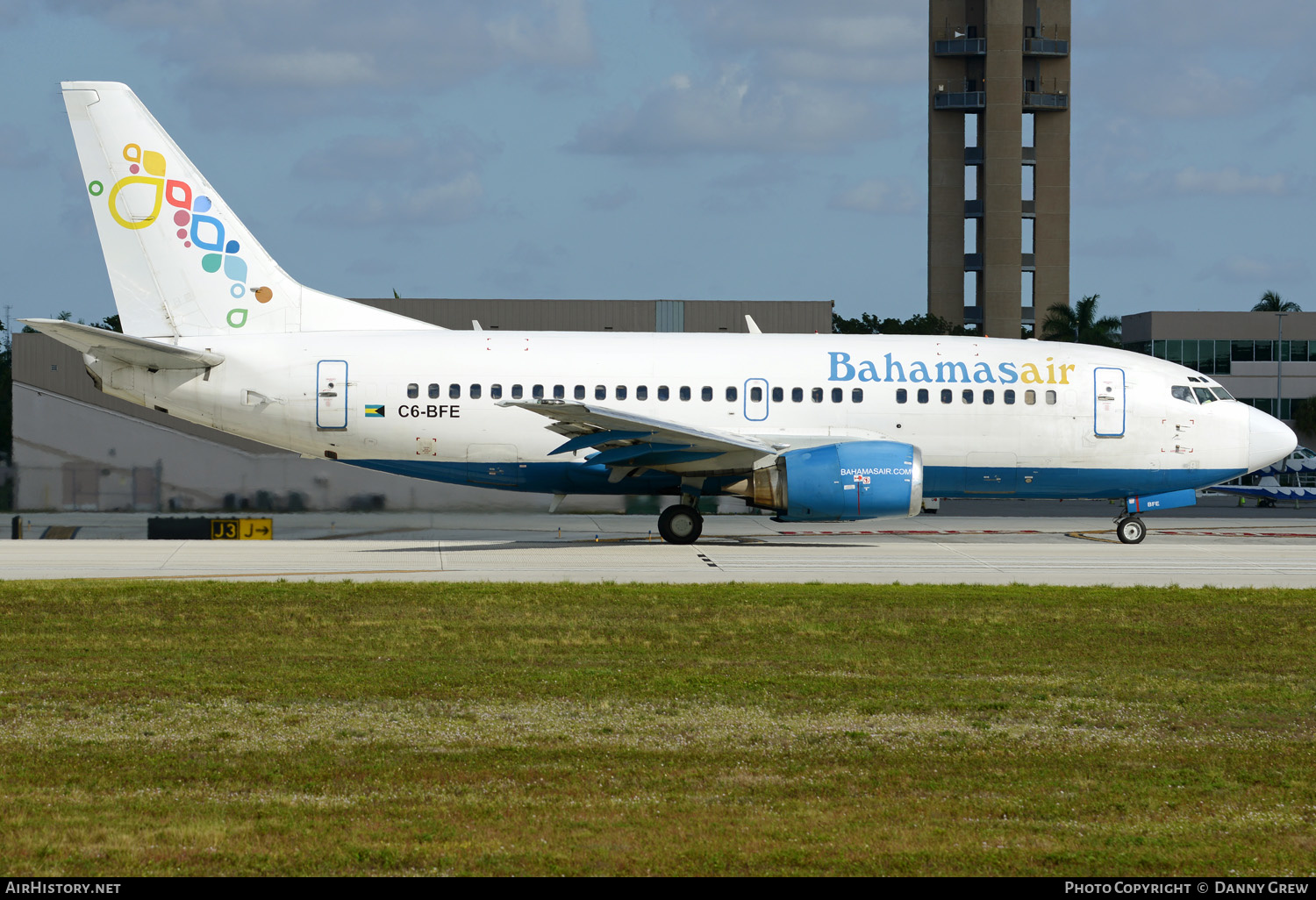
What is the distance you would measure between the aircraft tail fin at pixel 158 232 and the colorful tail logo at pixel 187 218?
A: 0.02 metres

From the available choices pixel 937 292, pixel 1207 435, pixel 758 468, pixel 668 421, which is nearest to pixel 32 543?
pixel 668 421

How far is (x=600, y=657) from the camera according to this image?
1172cm

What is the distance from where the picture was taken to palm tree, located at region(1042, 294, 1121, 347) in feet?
266

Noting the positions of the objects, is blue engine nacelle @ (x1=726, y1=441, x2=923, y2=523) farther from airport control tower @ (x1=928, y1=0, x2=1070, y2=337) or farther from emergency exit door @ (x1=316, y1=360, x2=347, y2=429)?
airport control tower @ (x1=928, y1=0, x2=1070, y2=337)

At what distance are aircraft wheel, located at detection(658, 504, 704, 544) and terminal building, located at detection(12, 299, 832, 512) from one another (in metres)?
6.96

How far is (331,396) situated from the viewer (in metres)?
24.2

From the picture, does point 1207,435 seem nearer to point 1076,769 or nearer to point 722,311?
point 1076,769

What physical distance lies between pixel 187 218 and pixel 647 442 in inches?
396

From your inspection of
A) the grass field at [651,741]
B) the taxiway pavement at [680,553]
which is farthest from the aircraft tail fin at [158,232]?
the grass field at [651,741]

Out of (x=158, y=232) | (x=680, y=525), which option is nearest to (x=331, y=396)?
(x=158, y=232)

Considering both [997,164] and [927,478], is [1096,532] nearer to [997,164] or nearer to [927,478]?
[927,478]

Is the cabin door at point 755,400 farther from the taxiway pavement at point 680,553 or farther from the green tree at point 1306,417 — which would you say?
the green tree at point 1306,417

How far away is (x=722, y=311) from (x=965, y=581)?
2983cm
